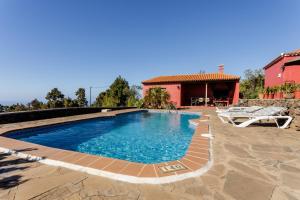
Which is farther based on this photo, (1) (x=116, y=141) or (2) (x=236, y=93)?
(2) (x=236, y=93)

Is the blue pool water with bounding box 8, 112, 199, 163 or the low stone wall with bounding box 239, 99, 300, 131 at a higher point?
the low stone wall with bounding box 239, 99, 300, 131

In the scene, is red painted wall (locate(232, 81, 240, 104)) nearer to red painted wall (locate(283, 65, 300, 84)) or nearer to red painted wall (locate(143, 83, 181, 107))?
red painted wall (locate(283, 65, 300, 84))

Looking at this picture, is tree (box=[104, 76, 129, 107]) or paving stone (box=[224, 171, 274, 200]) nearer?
paving stone (box=[224, 171, 274, 200])

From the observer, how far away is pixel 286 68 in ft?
44.1

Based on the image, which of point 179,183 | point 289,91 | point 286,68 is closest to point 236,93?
point 286,68

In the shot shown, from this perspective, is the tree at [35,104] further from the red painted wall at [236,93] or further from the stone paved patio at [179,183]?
the red painted wall at [236,93]

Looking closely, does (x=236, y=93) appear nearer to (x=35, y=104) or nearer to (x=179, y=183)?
(x=179, y=183)

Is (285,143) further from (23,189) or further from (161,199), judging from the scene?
(23,189)

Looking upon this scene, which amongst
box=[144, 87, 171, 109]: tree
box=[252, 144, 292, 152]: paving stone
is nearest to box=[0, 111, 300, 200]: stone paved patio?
box=[252, 144, 292, 152]: paving stone

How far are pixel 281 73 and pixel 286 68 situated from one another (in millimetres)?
1350

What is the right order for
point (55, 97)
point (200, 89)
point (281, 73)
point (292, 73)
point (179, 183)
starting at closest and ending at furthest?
point (179, 183)
point (292, 73)
point (281, 73)
point (200, 89)
point (55, 97)

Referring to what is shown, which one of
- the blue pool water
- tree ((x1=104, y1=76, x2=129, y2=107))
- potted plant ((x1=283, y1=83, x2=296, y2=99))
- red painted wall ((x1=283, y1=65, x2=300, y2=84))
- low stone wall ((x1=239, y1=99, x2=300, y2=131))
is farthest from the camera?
tree ((x1=104, y1=76, x2=129, y2=107))

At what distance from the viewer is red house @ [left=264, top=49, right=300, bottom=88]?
1281cm

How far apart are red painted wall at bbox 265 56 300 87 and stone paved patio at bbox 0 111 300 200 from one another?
13342mm
